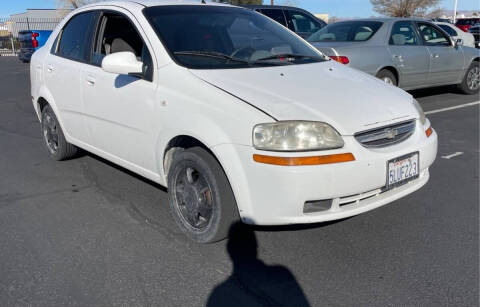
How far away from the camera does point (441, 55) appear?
8.89 metres

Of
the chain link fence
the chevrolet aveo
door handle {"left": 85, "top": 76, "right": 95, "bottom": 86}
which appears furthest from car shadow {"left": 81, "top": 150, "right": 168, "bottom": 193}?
the chain link fence

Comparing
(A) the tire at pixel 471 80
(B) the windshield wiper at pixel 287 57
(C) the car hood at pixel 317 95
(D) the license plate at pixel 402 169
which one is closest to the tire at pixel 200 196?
(C) the car hood at pixel 317 95

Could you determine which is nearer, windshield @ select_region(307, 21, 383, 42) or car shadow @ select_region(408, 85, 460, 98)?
windshield @ select_region(307, 21, 383, 42)

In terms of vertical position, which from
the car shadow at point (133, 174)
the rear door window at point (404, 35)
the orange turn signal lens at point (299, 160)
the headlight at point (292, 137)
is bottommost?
the car shadow at point (133, 174)

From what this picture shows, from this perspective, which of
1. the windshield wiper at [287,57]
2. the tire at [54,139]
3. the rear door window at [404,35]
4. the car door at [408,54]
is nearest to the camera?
the windshield wiper at [287,57]

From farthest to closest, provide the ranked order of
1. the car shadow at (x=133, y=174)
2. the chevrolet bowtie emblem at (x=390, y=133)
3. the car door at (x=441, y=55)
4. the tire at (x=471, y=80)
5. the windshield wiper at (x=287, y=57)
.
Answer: the tire at (x=471, y=80)
the car door at (x=441, y=55)
the car shadow at (x=133, y=174)
the windshield wiper at (x=287, y=57)
the chevrolet bowtie emblem at (x=390, y=133)

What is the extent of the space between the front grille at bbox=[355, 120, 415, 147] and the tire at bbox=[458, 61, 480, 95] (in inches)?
281

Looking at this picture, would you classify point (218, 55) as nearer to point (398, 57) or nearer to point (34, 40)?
point (398, 57)

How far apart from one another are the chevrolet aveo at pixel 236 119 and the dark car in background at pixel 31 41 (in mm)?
15113

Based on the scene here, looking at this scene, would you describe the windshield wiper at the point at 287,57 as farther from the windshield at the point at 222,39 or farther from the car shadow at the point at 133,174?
the car shadow at the point at 133,174

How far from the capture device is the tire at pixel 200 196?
10.2ft

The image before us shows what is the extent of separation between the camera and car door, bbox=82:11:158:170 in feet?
11.9

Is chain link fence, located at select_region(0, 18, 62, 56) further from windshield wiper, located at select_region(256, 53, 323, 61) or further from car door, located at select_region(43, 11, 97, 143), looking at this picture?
windshield wiper, located at select_region(256, 53, 323, 61)

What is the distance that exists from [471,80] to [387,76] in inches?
110
